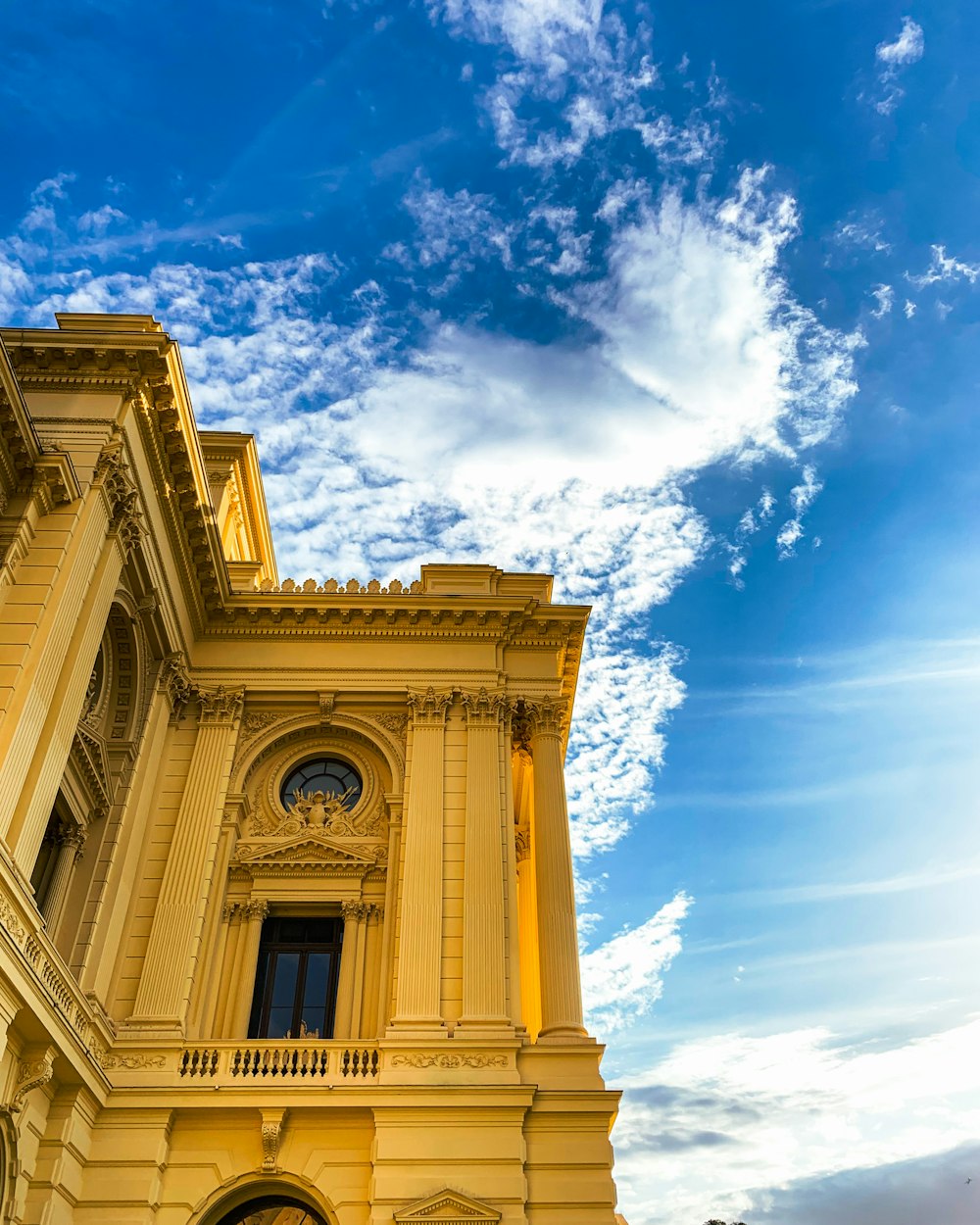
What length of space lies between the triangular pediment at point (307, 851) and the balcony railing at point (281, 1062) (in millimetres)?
4322

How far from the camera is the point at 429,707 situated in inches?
1009

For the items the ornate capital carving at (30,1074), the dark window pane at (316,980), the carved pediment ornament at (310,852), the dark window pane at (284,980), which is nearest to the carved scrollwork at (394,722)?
the carved pediment ornament at (310,852)

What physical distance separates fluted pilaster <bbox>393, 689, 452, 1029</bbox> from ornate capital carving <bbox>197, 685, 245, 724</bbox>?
13.8 ft

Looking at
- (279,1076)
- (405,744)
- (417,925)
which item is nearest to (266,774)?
(405,744)

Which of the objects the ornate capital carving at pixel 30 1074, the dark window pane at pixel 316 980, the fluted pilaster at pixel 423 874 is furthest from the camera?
the dark window pane at pixel 316 980

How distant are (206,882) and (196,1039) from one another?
10.6ft

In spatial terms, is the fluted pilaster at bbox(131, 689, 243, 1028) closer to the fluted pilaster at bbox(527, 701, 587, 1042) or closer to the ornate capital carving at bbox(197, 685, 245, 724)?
the ornate capital carving at bbox(197, 685, 245, 724)

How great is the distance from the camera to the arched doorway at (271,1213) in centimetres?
1931

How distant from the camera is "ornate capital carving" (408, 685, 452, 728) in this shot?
2542 centimetres

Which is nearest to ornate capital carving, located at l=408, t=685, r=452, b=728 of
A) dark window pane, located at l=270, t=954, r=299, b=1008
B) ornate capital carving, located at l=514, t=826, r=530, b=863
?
dark window pane, located at l=270, t=954, r=299, b=1008

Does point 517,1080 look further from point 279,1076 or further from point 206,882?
point 206,882

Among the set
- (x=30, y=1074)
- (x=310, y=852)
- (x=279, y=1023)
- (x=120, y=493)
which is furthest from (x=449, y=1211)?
(x=120, y=493)

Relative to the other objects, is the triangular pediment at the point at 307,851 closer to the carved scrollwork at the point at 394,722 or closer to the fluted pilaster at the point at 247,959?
the fluted pilaster at the point at 247,959

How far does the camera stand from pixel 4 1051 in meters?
16.0
